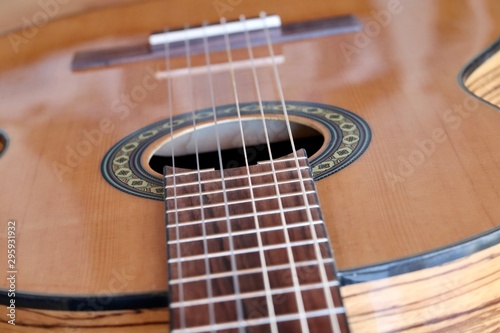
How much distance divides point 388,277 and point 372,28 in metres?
0.63

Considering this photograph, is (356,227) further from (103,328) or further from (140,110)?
(140,110)

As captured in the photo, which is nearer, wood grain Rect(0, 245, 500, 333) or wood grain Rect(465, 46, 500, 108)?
wood grain Rect(0, 245, 500, 333)

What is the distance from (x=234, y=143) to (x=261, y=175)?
0.19 meters

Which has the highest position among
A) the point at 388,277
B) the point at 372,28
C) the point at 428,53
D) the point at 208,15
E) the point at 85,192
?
the point at 208,15

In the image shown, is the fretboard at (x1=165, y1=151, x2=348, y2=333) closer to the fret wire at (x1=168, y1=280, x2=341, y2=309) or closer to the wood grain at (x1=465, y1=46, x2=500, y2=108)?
the fret wire at (x1=168, y1=280, x2=341, y2=309)

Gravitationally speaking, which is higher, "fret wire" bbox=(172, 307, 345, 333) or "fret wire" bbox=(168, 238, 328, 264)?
"fret wire" bbox=(168, 238, 328, 264)

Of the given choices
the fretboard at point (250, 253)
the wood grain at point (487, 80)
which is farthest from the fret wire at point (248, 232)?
the wood grain at point (487, 80)

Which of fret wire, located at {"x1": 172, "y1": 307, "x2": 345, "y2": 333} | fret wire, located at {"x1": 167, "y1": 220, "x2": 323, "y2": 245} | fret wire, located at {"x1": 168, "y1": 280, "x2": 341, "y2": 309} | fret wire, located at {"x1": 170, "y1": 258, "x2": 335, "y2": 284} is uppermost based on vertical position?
fret wire, located at {"x1": 167, "y1": 220, "x2": 323, "y2": 245}

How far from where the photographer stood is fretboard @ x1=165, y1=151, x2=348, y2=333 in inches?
19.3

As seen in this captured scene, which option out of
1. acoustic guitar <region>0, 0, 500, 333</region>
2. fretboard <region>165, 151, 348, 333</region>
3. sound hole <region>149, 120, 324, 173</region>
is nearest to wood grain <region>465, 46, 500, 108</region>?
acoustic guitar <region>0, 0, 500, 333</region>

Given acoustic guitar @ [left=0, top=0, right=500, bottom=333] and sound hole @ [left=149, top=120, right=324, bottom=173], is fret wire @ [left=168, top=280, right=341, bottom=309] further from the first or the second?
sound hole @ [left=149, top=120, right=324, bottom=173]

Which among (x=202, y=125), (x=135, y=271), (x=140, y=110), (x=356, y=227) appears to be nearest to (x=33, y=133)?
(x=140, y=110)

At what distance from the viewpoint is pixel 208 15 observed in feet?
3.88

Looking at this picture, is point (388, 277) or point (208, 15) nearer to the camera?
point (388, 277)
